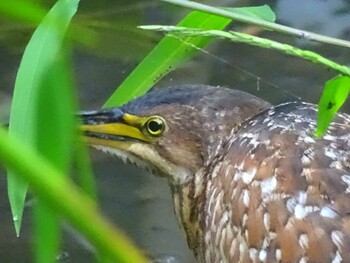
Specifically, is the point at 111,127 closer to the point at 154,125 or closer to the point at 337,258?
the point at 154,125

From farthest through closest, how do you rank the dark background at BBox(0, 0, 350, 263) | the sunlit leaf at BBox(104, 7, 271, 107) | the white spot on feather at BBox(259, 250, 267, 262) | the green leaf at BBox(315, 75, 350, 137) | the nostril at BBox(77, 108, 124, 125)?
the dark background at BBox(0, 0, 350, 263) < the nostril at BBox(77, 108, 124, 125) < the sunlit leaf at BBox(104, 7, 271, 107) < the white spot on feather at BBox(259, 250, 267, 262) < the green leaf at BBox(315, 75, 350, 137)

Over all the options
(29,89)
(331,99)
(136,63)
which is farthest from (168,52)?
(136,63)

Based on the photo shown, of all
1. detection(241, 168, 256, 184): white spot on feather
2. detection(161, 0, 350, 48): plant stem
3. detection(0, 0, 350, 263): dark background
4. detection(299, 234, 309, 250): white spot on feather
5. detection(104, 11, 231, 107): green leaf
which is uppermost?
detection(161, 0, 350, 48): plant stem

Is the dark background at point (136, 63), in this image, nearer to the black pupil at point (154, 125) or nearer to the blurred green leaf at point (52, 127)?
the black pupil at point (154, 125)

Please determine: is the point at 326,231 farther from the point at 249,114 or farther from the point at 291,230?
the point at 249,114

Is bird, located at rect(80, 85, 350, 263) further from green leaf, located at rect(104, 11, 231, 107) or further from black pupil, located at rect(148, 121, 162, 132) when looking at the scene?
green leaf, located at rect(104, 11, 231, 107)

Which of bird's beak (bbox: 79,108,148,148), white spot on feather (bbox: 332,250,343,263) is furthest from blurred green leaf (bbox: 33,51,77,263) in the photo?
bird's beak (bbox: 79,108,148,148)

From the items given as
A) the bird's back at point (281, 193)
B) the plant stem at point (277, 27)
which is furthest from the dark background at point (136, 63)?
the plant stem at point (277, 27)

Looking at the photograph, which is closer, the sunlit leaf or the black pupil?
the sunlit leaf
